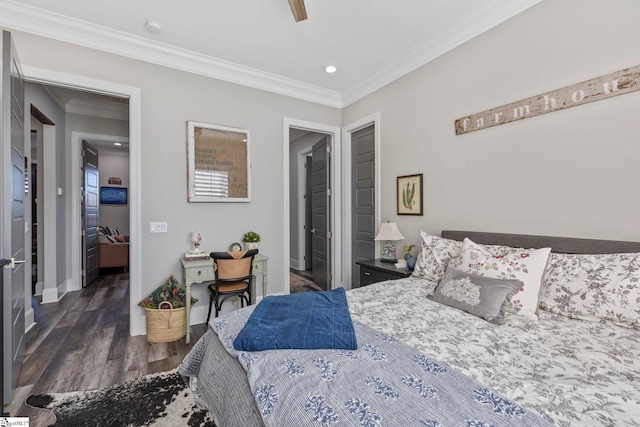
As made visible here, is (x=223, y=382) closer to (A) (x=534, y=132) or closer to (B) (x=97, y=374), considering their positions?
(B) (x=97, y=374)

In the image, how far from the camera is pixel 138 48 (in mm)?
2855

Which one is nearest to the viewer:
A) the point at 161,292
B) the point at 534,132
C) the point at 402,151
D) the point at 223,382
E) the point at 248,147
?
the point at 223,382

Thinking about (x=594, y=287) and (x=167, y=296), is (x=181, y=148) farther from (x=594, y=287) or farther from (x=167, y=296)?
(x=594, y=287)

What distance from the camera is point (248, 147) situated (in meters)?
3.47

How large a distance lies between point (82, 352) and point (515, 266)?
11.5ft

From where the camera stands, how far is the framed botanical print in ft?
9.89

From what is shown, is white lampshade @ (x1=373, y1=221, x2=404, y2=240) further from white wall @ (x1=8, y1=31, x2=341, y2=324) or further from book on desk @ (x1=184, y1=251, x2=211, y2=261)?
book on desk @ (x1=184, y1=251, x2=211, y2=261)

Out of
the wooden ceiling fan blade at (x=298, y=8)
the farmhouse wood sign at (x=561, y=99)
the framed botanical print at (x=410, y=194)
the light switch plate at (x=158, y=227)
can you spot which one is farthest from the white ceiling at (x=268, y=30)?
the light switch plate at (x=158, y=227)

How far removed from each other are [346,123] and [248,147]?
1.50 meters

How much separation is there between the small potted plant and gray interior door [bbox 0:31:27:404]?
1869mm

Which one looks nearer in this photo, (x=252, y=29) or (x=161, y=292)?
(x=252, y=29)

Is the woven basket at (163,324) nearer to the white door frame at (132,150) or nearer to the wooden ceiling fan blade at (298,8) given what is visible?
the white door frame at (132,150)

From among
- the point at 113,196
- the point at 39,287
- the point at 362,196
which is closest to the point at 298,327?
the point at 362,196

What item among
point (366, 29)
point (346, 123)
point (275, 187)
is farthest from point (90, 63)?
point (346, 123)
